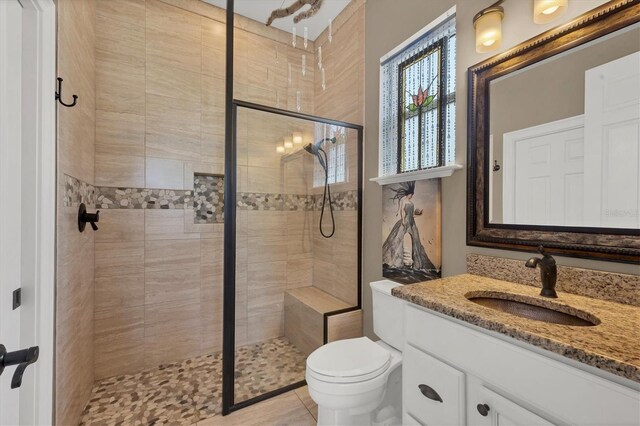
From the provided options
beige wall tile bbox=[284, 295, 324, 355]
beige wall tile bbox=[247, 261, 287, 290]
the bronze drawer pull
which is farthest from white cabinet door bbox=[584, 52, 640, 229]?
beige wall tile bbox=[247, 261, 287, 290]

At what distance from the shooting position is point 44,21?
1061 millimetres

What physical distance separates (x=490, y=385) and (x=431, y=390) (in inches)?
9.7

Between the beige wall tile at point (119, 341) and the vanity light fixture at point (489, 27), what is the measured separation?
2.89 meters

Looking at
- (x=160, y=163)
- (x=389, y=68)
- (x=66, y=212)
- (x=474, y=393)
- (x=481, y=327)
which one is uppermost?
(x=389, y=68)

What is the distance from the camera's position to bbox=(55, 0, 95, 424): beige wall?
4.19 feet

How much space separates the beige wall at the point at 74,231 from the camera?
4.19 ft

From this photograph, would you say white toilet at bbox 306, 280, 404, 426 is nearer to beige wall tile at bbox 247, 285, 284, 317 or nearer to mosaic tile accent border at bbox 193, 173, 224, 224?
beige wall tile at bbox 247, 285, 284, 317

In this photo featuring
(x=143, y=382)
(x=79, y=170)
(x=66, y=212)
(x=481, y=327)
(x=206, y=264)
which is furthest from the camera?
(x=206, y=264)

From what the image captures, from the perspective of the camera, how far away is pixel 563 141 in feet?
3.70

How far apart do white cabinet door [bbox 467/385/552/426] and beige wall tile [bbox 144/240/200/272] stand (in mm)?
2178

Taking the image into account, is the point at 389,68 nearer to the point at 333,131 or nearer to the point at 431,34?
the point at 431,34

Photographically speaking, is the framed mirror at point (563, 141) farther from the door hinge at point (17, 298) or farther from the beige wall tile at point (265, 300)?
the door hinge at point (17, 298)

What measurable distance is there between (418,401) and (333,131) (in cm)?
195

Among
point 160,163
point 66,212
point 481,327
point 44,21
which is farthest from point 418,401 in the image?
point 160,163
